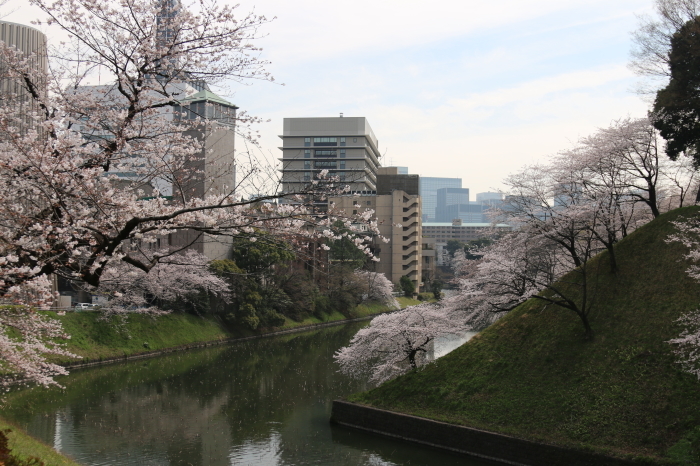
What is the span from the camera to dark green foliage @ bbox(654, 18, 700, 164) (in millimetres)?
16864

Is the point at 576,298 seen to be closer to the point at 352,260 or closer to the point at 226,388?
the point at 226,388

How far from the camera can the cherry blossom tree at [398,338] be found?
16.4 meters

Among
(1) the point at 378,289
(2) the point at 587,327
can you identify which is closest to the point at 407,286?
(1) the point at 378,289

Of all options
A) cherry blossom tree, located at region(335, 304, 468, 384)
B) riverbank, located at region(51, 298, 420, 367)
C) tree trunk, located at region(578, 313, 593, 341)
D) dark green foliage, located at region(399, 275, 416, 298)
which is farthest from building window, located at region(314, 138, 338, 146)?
tree trunk, located at region(578, 313, 593, 341)

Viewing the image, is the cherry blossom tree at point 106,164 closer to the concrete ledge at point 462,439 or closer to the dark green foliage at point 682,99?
the concrete ledge at point 462,439

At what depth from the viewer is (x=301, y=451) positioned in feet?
42.4

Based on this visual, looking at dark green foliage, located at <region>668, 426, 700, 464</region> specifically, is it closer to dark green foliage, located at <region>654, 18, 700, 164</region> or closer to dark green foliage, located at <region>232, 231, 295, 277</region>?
→ dark green foliage, located at <region>654, 18, 700, 164</region>

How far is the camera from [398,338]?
16766 millimetres

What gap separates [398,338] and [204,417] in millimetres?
6004

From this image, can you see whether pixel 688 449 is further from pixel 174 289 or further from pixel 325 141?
pixel 325 141

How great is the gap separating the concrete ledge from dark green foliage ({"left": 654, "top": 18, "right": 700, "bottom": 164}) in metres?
11.1

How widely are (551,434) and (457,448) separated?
214cm

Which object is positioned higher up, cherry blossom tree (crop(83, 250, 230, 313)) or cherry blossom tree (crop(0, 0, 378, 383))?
cherry blossom tree (crop(0, 0, 378, 383))

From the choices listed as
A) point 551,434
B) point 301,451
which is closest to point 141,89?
point 301,451
